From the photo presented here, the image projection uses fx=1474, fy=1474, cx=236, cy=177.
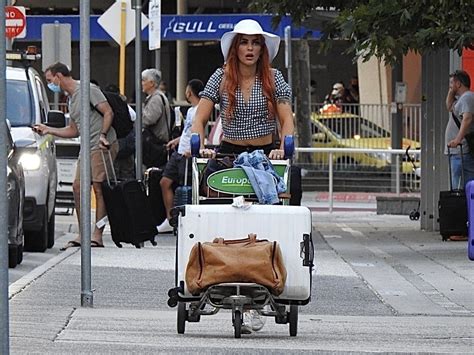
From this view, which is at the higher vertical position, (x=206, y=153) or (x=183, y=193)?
(x=206, y=153)

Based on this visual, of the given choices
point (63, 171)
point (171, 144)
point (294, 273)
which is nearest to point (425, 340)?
point (294, 273)

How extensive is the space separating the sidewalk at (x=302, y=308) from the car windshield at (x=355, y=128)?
27.4 ft

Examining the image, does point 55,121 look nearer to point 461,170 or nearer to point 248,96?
point 461,170

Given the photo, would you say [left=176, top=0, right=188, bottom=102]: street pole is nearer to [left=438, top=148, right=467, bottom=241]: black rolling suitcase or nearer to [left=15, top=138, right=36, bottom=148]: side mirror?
[left=438, top=148, right=467, bottom=241]: black rolling suitcase

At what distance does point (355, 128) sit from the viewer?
2575 cm

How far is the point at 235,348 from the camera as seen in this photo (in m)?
7.91

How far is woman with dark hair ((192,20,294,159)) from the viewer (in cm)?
908

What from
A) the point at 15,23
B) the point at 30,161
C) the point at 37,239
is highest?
the point at 15,23

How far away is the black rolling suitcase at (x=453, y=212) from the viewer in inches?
653

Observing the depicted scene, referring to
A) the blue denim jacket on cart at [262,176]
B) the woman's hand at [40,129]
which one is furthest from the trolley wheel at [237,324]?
the woman's hand at [40,129]

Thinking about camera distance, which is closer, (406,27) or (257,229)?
(257,229)

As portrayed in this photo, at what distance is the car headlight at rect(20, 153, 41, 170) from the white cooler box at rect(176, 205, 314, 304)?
709cm

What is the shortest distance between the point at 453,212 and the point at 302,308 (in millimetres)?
6205

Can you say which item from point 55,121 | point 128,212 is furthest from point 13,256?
point 55,121
